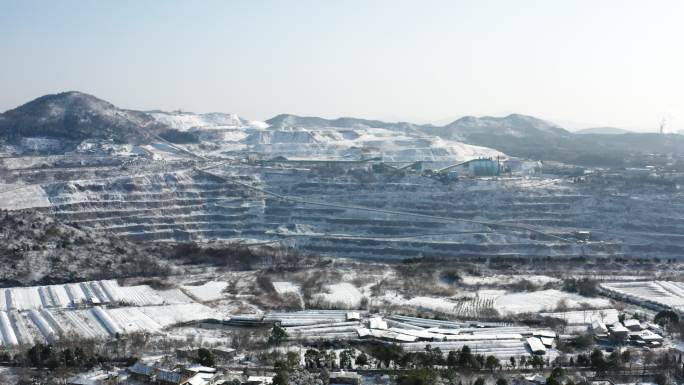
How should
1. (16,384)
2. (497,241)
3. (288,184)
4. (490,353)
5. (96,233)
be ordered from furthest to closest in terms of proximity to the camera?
(288,184)
(497,241)
(96,233)
(490,353)
(16,384)

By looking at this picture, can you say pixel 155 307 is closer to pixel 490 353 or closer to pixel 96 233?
pixel 96 233

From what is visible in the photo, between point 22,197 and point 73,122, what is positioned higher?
point 73,122

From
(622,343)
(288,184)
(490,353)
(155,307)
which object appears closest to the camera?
(490,353)

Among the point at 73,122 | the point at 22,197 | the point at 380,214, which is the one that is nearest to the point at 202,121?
the point at 73,122

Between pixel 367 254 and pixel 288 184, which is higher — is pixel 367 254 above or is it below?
below

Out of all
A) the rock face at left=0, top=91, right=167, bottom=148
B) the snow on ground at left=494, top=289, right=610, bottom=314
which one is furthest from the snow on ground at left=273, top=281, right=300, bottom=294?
the rock face at left=0, top=91, right=167, bottom=148

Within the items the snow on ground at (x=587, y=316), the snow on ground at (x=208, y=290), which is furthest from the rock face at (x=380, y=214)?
the snow on ground at (x=587, y=316)

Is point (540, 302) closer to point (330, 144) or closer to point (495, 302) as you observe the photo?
point (495, 302)

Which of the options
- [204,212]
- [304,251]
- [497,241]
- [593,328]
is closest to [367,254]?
[304,251]
